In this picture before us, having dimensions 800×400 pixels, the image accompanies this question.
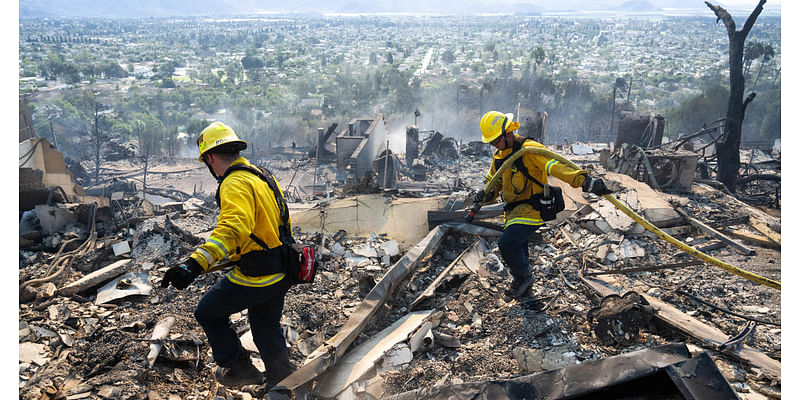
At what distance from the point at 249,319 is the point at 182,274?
2.48 feet

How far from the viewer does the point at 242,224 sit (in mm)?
2543

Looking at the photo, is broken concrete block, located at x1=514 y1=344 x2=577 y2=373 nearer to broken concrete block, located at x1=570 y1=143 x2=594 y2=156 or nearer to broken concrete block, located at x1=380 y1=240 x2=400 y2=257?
broken concrete block, located at x1=380 y1=240 x2=400 y2=257

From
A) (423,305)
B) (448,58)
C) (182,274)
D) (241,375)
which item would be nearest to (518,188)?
(423,305)

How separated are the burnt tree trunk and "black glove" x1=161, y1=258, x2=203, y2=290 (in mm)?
11345

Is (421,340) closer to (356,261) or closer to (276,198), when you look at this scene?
(276,198)

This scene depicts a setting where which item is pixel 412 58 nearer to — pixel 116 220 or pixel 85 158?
pixel 85 158

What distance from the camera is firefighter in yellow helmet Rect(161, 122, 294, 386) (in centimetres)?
251

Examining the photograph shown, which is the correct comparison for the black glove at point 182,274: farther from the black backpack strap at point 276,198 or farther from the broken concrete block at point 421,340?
the broken concrete block at point 421,340

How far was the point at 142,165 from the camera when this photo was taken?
2745 cm

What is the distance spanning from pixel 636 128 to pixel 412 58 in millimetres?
87951

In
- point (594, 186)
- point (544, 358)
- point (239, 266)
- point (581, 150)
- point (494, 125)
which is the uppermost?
point (494, 125)

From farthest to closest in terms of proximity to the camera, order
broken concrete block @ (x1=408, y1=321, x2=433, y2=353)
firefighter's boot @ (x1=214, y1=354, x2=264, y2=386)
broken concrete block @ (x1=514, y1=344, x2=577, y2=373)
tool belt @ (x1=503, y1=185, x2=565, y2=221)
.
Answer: tool belt @ (x1=503, y1=185, x2=565, y2=221) < broken concrete block @ (x1=408, y1=321, x2=433, y2=353) < broken concrete block @ (x1=514, y1=344, x2=577, y2=373) < firefighter's boot @ (x1=214, y1=354, x2=264, y2=386)

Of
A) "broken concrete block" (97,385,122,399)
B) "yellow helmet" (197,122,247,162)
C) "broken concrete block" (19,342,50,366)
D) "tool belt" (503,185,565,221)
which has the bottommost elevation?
"broken concrete block" (19,342,50,366)

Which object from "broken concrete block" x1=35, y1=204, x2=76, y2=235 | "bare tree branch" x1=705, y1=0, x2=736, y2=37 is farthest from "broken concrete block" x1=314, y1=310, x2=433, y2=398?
"bare tree branch" x1=705, y1=0, x2=736, y2=37
